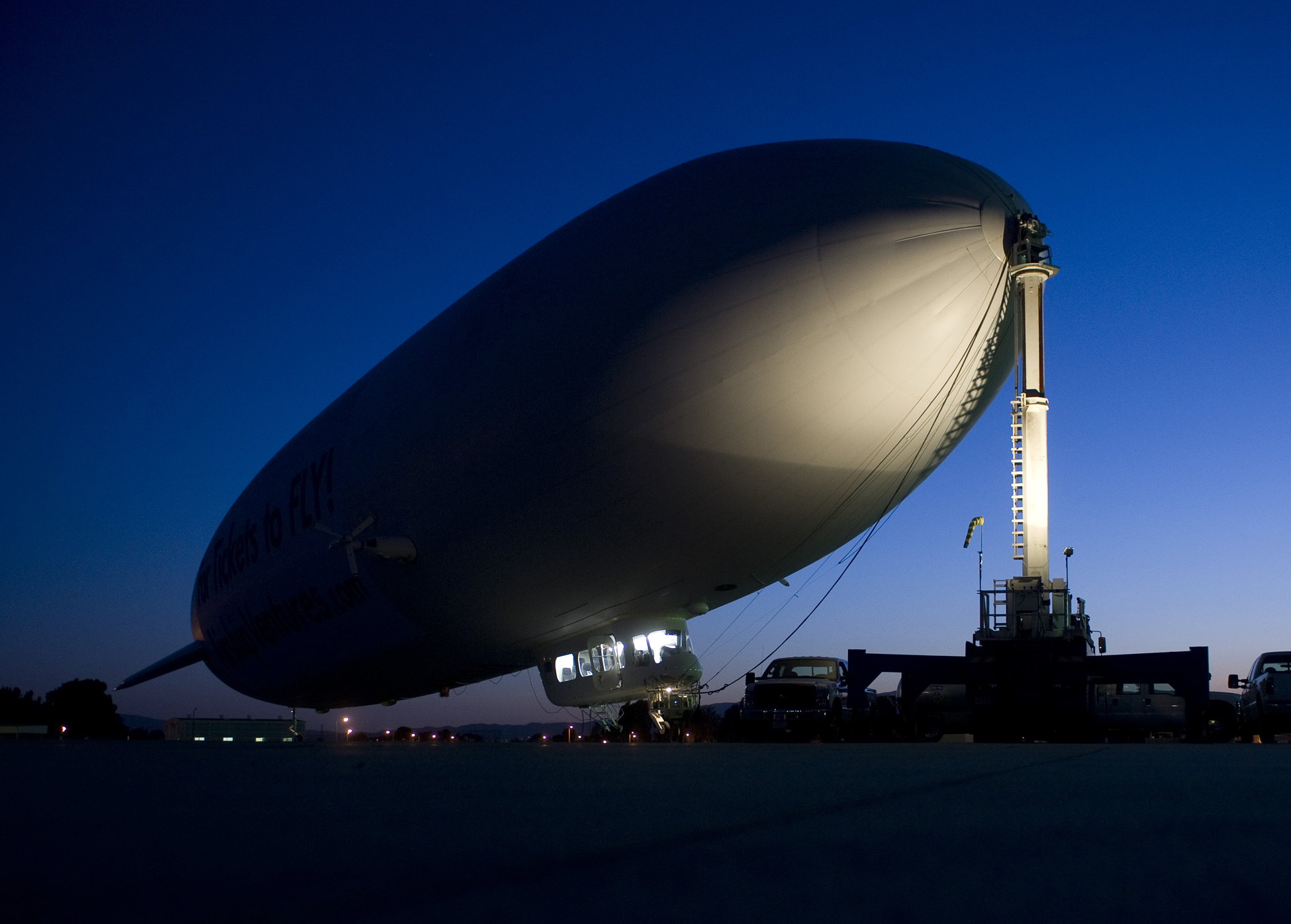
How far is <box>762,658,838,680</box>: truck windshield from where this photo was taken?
860 inches

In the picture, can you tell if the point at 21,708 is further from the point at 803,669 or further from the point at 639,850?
the point at 639,850

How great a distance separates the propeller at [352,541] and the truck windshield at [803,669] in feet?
34.3

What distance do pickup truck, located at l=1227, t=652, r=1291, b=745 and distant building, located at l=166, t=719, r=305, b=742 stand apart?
69.5ft

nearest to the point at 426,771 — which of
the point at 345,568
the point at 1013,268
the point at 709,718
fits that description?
the point at 1013,268

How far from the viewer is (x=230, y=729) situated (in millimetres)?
29516

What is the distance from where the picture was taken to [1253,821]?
269cm

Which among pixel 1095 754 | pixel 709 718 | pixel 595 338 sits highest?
pixel 595 338

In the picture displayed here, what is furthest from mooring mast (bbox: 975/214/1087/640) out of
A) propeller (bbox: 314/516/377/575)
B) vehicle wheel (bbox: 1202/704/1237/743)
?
propeller (bbox: 314/516/377/575)

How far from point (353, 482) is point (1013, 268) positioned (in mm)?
9179

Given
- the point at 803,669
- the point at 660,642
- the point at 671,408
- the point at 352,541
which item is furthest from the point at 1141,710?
the point at 352,541

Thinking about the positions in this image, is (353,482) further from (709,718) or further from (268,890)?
(268,890)

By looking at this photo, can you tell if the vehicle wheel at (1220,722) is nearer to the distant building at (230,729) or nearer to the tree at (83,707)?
the distant building at (230,729)

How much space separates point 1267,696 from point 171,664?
24.4 m

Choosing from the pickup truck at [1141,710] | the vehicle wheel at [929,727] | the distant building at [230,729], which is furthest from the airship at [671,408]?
the distant building at [230,729]
